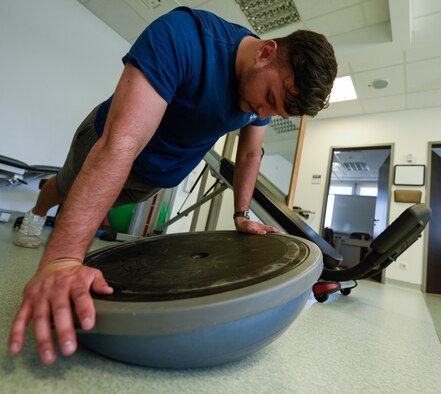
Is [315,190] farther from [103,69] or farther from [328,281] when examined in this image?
[103,69]

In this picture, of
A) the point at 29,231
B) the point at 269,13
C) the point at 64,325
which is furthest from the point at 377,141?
the point at 64,325

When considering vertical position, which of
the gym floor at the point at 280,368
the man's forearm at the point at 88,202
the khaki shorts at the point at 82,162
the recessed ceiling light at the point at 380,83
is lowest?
the gym floor at the point at 280,368

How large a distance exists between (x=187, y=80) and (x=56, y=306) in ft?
2.01

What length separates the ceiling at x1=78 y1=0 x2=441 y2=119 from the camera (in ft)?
8.94

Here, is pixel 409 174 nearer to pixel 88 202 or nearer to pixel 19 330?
pixel 88 202

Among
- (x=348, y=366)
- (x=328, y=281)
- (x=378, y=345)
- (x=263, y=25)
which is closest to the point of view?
(x=348, y=366)

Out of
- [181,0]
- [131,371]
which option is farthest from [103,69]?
[131,371]

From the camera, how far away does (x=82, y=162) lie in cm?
105

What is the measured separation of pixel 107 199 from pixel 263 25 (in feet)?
11.3

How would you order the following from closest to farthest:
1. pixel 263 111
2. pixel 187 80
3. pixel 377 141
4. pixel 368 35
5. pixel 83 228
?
pixel 83 228 < pixel 187 80 < pixel 263 111 < pixel 368 35 < pixel 377 141

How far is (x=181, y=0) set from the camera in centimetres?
305

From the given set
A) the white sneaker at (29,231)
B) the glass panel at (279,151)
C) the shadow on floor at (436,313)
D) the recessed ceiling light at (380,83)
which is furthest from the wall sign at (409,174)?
the white sneaker at (29,231)

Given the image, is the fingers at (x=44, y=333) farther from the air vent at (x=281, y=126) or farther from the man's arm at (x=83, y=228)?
the air vent at (x=281, y=126)

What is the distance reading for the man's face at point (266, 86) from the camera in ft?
2.57
